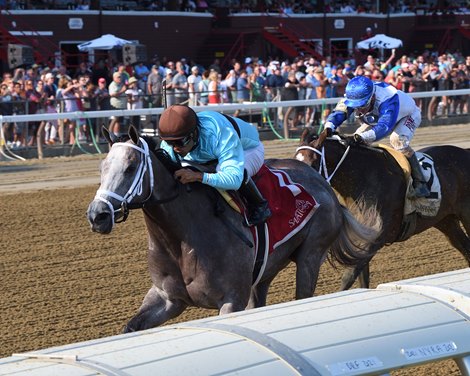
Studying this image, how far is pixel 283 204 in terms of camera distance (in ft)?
19.6

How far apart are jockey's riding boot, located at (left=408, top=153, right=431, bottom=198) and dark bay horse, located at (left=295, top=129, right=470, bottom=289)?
9 cm

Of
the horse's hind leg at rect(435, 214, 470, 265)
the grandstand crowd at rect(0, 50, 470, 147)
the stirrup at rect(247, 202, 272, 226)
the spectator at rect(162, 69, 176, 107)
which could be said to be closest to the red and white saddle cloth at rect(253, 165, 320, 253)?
the stirrup at rect(247, 202, 272, 226)

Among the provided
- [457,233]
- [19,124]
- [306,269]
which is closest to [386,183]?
[457,233]

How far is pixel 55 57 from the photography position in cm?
2661

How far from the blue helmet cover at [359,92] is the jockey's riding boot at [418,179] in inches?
27.6

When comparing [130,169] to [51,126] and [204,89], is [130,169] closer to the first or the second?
[51,126]

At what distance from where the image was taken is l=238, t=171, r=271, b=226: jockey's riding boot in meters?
5.66

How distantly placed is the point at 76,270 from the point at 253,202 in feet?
12.2

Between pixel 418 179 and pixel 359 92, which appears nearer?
pixel 359 92

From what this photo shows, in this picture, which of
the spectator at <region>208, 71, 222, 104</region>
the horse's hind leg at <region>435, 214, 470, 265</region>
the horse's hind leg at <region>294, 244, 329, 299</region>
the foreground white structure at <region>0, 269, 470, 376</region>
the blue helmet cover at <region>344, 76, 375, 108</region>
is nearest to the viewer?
the foreground white structure at <region>0, 269, 470, 376</region>

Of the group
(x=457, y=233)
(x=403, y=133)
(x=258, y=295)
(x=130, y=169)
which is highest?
(x=130, y=169)

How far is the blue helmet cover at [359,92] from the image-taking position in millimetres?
7855

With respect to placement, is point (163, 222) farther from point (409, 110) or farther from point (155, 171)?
point (409, 110)

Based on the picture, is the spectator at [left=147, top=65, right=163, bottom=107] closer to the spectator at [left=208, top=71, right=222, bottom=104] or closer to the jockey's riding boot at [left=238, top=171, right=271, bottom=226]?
the spectator at [left=208, top=71, right=222, bottom=104]
